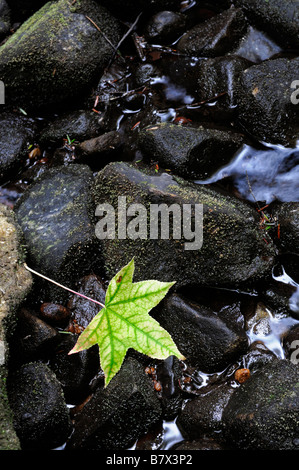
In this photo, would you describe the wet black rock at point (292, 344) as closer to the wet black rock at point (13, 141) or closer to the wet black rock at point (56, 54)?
the wet black rock at point (13, 141)

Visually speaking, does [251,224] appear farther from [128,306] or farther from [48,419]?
[48,419]

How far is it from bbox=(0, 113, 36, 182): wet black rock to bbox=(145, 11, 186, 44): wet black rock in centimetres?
155

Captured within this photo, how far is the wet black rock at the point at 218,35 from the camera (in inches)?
160

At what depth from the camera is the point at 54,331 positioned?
9.83 feet

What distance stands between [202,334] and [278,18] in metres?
3.10

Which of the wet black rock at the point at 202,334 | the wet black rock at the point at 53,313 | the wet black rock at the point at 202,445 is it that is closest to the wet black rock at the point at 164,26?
the wet black rock at the point at 202,334

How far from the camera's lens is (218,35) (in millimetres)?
4062

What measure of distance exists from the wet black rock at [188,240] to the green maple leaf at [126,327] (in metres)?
0.66

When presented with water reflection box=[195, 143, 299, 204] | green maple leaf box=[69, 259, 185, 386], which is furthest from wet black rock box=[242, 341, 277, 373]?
water reflection box=[195, 143, 299, 204]

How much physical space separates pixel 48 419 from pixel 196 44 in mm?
3605

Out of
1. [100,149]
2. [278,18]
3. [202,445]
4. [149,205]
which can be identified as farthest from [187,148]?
[202,445]

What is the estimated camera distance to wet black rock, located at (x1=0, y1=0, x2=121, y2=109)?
4027 millimetres

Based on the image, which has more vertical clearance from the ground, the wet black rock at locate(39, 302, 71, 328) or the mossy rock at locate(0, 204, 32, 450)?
the mossy rock at locate(0, 204, 32, 450)

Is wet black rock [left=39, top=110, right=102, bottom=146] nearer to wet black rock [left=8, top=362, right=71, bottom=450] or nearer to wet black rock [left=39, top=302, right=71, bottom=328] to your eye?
wet black rock [left=39, top=302, right=71, bottom=328]
